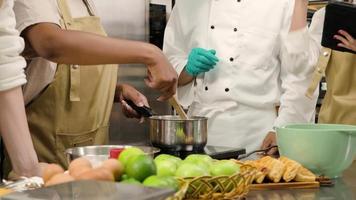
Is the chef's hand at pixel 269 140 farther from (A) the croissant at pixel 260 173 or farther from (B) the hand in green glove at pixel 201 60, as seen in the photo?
(A) the croissant at pixel 260 173

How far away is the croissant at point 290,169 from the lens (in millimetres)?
1226

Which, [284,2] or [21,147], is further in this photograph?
[284,2]

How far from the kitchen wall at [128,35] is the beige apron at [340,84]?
2.69ft

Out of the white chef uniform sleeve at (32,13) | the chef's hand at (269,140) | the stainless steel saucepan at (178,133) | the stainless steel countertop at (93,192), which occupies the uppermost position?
the white chef uniform sleeve at (32,13)

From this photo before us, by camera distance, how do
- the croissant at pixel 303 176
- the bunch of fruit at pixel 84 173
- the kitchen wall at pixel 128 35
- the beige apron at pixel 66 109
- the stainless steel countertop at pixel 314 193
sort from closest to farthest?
the bunch of fruit at pixel 84 173 → the stainless steel countertop at pixel 314 193 → the croissant at pixel 303 176 → the beige apron at pixel 66 109 → the kitchen wall at pixel 128 35

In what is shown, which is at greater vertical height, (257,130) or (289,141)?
(289,141)

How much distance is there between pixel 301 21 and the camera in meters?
2.01

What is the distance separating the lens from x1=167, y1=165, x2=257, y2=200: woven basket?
98 cm

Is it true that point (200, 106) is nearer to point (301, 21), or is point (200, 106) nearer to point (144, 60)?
point (301, 21)

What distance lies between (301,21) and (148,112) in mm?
665

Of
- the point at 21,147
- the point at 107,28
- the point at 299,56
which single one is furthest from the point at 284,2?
the point at 21,147

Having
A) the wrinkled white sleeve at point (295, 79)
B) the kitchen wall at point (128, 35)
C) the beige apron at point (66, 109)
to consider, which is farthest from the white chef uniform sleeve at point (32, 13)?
the wrinkled white sleeve at point (295, 79)

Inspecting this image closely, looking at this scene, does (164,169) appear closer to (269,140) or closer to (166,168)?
(166,168)

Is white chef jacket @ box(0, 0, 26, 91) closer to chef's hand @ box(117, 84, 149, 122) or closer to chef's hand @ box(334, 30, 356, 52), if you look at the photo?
chef's hand @ box(117, 84, 149, 122)
